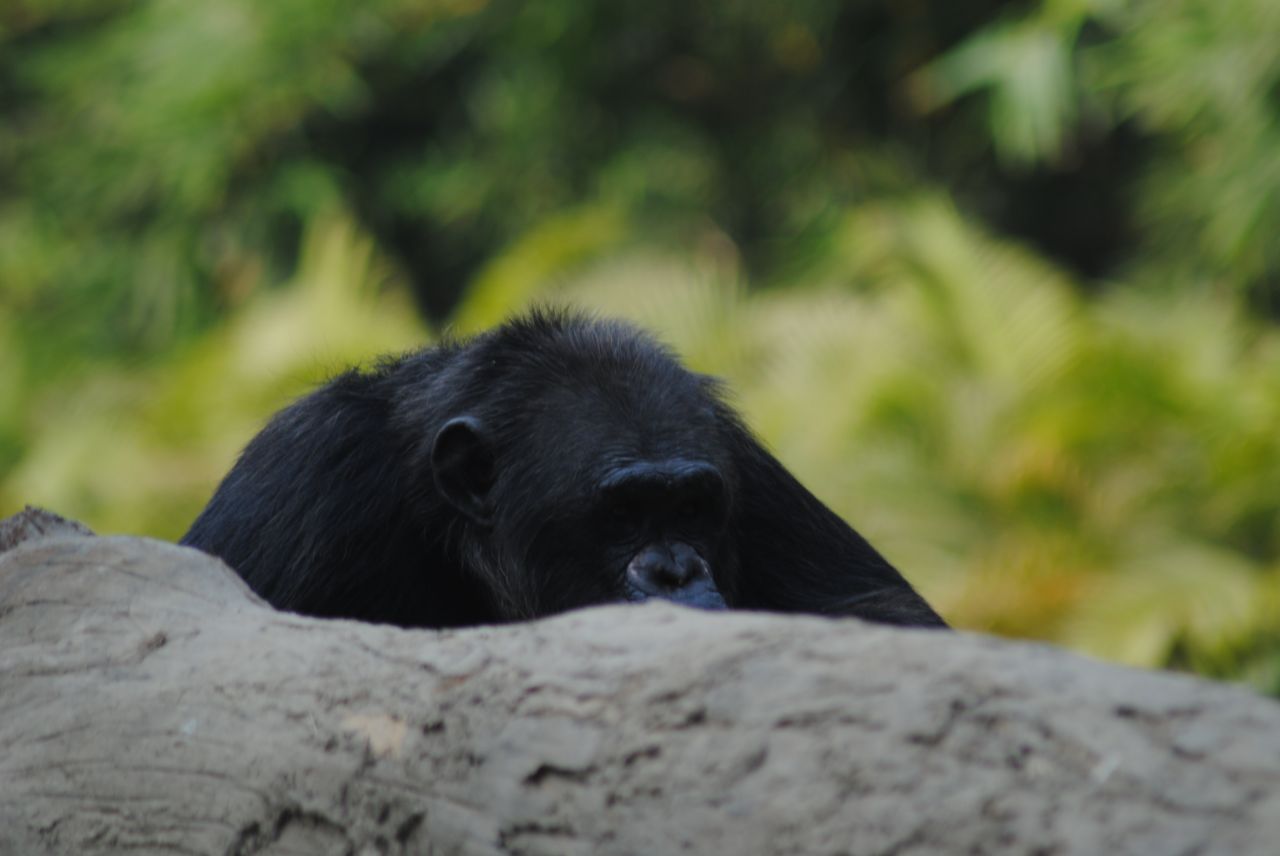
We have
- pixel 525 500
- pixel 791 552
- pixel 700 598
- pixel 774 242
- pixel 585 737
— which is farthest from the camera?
pixel 774 242

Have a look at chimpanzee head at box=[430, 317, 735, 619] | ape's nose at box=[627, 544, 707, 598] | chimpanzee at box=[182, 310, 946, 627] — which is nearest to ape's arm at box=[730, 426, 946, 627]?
chimpanzee at box=[182, 310, 946, 627]

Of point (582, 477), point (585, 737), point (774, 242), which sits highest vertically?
point (774, 242)

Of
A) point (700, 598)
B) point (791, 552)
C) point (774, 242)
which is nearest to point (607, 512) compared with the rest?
point (700, 598)

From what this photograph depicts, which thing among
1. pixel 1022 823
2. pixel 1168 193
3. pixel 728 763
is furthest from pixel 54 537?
pixel 1168 193

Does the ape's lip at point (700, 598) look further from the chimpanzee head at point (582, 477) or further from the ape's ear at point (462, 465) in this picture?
the ape's ear at point (462, 465)

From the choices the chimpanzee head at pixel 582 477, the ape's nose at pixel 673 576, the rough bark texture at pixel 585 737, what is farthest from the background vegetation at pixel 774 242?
the rough bark texture at pixel 585 737

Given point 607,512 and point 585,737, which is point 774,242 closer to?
point 607,512

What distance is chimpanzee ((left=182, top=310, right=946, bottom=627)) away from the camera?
4.26m

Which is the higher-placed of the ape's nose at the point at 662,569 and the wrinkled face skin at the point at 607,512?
the wrinkled face skin at the point at 607,512

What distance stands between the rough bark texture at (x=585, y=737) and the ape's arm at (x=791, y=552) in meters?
1.95

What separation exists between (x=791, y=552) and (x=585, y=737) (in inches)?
102

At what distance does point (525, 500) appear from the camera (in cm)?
441

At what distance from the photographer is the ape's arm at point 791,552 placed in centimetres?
468

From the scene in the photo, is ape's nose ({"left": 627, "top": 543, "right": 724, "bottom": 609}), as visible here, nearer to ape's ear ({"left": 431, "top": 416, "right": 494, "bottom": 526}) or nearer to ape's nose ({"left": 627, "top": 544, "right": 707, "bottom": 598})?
ape's nose ({"left": 627, "top": 544, "right": 707, "bottom": 598})
